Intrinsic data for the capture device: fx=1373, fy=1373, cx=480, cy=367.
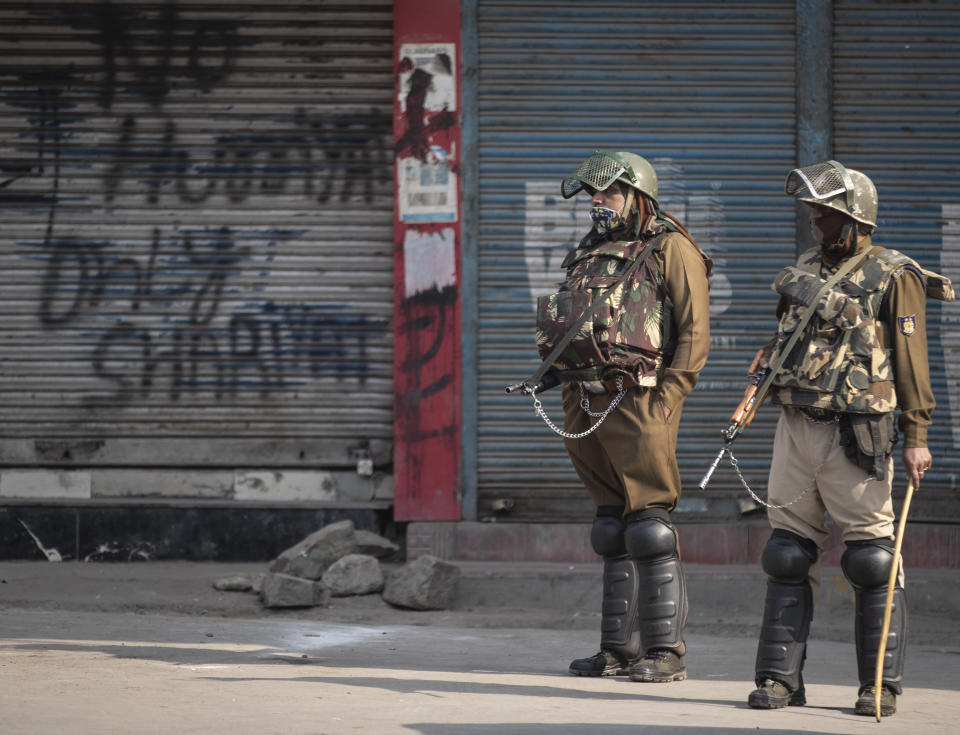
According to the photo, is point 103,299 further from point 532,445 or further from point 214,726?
point 214,726

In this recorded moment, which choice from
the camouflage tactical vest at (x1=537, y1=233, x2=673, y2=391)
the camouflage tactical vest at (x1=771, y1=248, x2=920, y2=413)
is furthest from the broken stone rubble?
the camouflage tactical vest at (x1=771, y1=248, x2=920, y2=413)

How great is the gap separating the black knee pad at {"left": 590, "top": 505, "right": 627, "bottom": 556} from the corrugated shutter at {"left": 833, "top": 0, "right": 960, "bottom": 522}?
11.5 feet

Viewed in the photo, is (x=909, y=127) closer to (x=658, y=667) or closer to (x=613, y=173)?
(x=613, y=173)

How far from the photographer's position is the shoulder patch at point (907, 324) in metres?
4.87

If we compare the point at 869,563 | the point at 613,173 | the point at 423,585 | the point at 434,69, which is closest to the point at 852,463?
the point at 869,563

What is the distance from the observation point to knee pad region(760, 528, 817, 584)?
16.1 ft

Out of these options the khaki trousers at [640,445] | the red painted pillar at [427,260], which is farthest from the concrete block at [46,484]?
the khaki trousers at [640,445]

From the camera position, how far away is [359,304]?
8586 millimetres

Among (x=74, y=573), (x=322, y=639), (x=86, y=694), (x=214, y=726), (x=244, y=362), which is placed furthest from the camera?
(x=244, y=362)

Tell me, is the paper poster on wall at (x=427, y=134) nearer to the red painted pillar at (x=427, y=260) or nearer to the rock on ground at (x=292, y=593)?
the red painted pillar at (x=427, y=260)

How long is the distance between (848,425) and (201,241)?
16.2 ft

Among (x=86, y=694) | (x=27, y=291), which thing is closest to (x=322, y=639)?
(x=86, y=694)

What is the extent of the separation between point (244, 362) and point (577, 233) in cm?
223

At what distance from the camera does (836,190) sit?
195 inches
